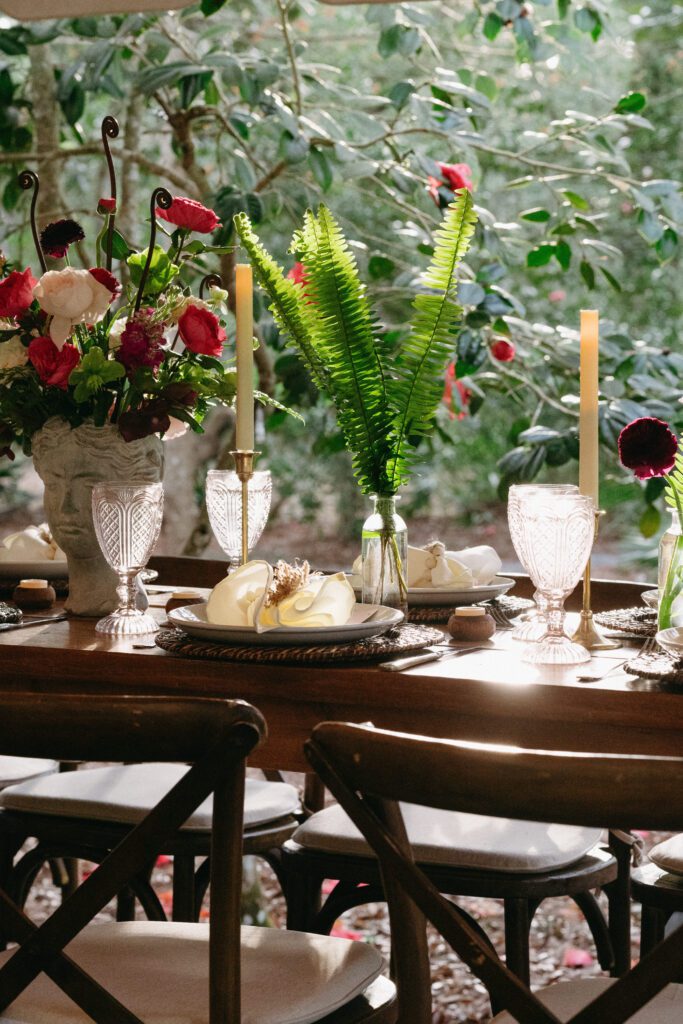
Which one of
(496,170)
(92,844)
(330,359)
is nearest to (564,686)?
(330,359)

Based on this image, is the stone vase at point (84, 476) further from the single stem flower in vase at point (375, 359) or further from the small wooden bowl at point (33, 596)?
the single stem flower in vase at point (375, 359)

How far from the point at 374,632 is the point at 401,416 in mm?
262

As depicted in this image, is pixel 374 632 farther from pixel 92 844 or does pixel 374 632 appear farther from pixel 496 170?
pixel 496 170

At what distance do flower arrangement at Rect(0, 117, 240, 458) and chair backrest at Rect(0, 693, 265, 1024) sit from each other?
638mm

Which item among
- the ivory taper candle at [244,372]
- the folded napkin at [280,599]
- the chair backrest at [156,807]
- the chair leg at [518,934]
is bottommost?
the chair leg at [518,934]

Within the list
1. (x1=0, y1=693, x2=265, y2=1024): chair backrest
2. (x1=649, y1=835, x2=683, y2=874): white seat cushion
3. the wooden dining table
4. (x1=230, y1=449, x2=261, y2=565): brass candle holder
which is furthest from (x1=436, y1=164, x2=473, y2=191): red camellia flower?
(x1=0, y1=693, x2=265, y2=1024): chair backrest

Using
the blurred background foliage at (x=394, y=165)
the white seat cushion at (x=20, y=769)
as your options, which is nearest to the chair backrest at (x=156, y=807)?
the white seat cushion at (x=20, y=769)

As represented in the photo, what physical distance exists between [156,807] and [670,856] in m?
0.73

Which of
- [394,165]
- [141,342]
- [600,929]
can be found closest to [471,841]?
[600,929]

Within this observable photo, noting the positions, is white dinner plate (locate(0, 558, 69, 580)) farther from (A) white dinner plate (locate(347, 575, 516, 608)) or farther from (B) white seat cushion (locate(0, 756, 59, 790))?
(A) white dinner plate (locate(347, 575, 516, 608))

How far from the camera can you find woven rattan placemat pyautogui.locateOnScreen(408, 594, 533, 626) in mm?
1571

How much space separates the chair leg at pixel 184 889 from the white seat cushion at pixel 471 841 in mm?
218

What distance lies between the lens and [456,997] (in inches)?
101

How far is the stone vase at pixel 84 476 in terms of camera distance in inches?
62.5
